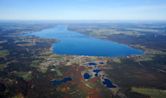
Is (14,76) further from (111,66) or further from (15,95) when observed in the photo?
(111,66)

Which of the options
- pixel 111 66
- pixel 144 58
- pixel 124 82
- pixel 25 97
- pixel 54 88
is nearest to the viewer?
pixel 25 97

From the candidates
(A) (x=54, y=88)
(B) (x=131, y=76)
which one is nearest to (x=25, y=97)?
(A) (x=54, y=88)

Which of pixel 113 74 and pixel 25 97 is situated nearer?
pixel 25 97

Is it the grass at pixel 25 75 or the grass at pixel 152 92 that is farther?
the grass at pixel 25 75

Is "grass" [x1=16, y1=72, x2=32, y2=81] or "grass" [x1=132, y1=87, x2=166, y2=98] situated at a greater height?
"grass" [x1=132, y1=87, x2=166, y2=98]

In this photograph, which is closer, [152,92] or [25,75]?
[152,92]

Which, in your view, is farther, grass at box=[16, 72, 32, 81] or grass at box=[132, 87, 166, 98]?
grass at box=[16, 72, 32, 81]

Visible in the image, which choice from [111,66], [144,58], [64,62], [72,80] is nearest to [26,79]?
[72,80]

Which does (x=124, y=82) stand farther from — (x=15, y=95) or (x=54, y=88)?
(x=15, y=95)

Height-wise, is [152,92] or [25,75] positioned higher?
[152,92]

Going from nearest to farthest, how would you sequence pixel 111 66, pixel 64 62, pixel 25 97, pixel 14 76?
pixel 25 97 < pixel 14 76 < pixel 111 66 < pixel 64 62

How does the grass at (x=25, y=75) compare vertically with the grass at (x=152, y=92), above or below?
below
